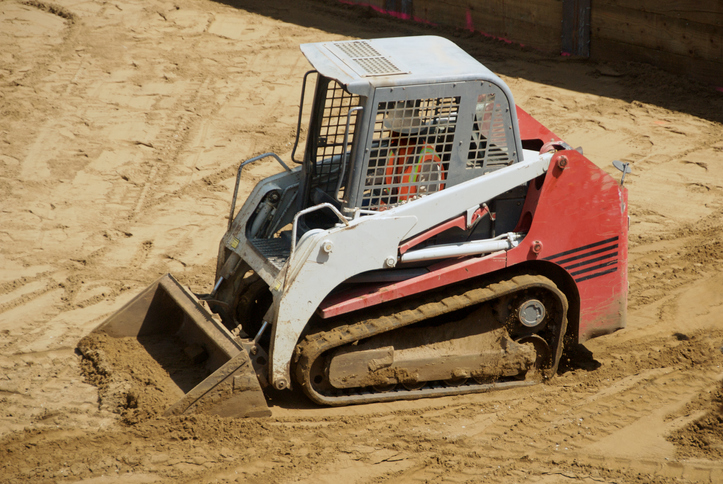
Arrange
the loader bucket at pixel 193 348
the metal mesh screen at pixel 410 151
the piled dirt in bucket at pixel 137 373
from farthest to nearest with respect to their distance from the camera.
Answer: the piled dirt in bucket at pixel 137 373, the metal mesh screen at pixel 410 151, the loader bucket at pixel 193 348

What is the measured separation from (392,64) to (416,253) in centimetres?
115

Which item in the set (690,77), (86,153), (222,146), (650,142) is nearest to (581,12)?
(690,77)

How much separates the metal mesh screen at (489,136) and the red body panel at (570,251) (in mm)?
279

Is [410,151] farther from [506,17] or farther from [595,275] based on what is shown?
[506,17]

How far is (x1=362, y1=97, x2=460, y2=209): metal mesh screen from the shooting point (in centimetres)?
441

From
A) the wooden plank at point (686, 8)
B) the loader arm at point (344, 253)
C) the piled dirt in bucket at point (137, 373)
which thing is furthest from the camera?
the wooden plank at point (686, 8)

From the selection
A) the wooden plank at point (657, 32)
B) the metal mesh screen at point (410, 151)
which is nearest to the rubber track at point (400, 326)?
the metal mesh screen at point (410, 151)

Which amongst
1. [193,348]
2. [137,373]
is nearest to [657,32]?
[193,348]

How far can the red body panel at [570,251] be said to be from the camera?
4484 millimetres

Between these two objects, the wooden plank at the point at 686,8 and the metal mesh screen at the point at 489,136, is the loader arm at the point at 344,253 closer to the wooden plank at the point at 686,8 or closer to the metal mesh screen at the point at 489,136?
the metal mesh screen at the point at 489,136

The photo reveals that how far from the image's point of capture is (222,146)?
835cm

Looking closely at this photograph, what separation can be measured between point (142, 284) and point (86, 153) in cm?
258

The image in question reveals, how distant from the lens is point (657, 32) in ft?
31.1

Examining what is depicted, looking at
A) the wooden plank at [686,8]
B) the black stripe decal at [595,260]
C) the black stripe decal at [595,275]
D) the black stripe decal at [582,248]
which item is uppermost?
the wooden plank at [686,8]
